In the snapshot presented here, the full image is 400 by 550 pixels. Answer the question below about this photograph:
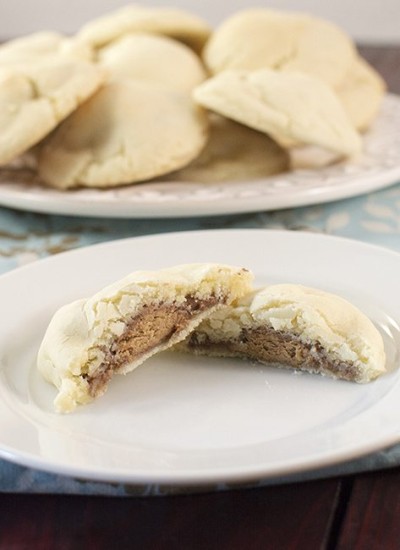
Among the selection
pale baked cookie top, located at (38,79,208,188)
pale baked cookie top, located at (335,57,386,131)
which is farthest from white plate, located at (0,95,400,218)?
pale baked cookie top, located at (335,57,386,131)

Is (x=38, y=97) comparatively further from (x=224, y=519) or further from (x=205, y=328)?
(x=224, y=519)

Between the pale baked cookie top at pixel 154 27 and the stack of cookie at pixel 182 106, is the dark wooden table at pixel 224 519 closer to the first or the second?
the stack of cookie at pixel 182 106

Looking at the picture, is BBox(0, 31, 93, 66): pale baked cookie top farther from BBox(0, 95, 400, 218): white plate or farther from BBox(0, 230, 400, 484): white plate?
BBox(0, 230, 400, 484): white plate

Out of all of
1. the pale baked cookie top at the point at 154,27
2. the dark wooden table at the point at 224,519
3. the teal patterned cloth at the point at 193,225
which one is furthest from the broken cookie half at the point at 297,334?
the pale baked cookie top at the point at 154,27

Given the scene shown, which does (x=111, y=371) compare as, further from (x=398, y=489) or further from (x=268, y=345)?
(x=398, y=489)

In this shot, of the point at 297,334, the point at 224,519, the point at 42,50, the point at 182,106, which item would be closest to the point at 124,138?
the point at 182,106

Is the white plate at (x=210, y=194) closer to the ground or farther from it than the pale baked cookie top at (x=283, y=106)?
closer to the ground

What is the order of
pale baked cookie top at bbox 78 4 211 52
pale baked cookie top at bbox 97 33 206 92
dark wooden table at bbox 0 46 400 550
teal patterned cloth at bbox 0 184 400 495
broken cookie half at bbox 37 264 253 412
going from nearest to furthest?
dark wooden table at bbox 0 46 400 550, broken cookie half at bbox 37 264 253 412, teal patterned cloth at bbox 0 184 400 495, pale baked cookie top at bbox 97 33 206 92, pale baked cookie top at bbox 78 4 211 52
